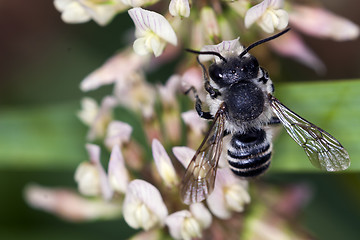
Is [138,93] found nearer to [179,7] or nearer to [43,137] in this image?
[179,7]

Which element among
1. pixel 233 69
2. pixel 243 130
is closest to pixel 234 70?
pixel 233 69

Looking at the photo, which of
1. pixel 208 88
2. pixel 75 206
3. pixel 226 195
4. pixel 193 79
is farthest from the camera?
pixel 75 206

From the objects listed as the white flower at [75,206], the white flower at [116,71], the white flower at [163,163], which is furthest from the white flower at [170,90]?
the white flower at [75,206]

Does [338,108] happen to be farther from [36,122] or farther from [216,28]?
[36,122]

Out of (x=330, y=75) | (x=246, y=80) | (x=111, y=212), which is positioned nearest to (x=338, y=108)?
(x=246, y=80)

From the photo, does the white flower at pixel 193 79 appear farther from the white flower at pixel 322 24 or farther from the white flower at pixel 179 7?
the white flower at pixel 322 24

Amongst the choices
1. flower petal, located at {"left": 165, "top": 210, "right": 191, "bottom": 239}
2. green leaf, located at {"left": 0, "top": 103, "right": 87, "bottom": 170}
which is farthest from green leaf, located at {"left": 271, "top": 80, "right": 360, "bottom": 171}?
green leaf, located at {"left": 0, "top": 103, "right": 87, "bottom": 170}
